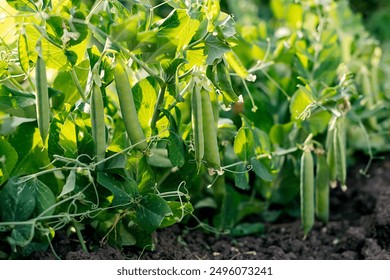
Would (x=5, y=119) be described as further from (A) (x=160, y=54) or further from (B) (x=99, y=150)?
(A) (x=160, y=54)

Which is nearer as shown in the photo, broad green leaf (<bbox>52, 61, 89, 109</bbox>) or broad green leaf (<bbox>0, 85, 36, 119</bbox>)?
broad green leaf (<bbox>0, 85, 36, 119</bbox>)

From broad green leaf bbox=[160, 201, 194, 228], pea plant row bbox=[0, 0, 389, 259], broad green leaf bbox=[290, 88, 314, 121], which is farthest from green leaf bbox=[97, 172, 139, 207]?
broad green leaf bbox=[290, 88, 314, 121]

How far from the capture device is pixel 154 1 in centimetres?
509

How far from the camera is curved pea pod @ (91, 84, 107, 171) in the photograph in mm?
1949

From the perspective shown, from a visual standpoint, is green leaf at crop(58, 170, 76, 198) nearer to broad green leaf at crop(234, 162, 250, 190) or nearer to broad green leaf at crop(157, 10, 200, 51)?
broad green leaf at crop(157, 10, 200, 51)

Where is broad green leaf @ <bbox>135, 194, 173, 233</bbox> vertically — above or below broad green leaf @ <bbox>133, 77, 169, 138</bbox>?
below

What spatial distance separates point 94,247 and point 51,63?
638 millimetres

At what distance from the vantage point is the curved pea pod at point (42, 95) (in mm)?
1906

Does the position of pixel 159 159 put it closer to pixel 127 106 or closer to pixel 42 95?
pixel 127 106

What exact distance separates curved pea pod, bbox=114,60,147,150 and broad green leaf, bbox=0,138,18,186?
40 centimetres

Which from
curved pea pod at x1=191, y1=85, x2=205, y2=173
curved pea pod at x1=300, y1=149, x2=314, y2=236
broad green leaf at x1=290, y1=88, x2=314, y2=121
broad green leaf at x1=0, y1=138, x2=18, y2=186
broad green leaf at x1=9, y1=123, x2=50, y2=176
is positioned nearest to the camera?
curved pea pod at x1=191, y1=85, x2=205, y2=173

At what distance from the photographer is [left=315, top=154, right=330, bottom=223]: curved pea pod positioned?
2.67m

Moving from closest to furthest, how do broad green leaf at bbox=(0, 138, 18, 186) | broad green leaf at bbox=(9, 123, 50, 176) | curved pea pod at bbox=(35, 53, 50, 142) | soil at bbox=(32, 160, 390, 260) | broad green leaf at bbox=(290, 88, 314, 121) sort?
1. curved pea pod at bbox=(35, 53, 50, 142)
2. broad green leaf at bbox=(0, 138, 18, 186)
3. broad green leaf at bbox=(9, 123, 50, 176)
4. soil at bbox=(32, 160, 390, 260)
5. broad green leaf at bbox=(290, 88, 314, 121)

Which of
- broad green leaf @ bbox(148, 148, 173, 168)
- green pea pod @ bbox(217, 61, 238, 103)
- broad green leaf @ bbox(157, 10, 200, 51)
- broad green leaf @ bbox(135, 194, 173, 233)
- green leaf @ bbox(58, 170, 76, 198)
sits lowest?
broad green leaf @ bbox(135, 194, 173, 233)
